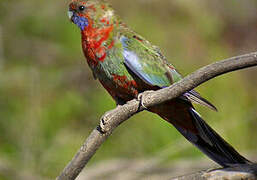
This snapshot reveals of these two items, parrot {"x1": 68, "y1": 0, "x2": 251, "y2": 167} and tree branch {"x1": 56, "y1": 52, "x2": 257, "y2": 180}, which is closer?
tree branch {"x1": 56, "y1": 52, "x2": 257, "y2": 180}

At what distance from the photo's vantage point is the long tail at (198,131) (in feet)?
15.9

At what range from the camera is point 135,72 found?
4.98 metres

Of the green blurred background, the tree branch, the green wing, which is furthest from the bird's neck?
the green blurred background

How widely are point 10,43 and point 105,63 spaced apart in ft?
12.5

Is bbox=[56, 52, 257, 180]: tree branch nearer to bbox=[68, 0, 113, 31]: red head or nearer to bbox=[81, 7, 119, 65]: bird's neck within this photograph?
bbox=[81, 7, 119, 65]: bird's neck

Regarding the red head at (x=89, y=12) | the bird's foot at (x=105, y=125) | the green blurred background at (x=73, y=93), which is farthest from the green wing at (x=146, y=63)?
the green blurred background at (x=73, y=93)

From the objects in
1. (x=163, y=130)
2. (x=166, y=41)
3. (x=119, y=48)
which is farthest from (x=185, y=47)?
(x=119, y=48)

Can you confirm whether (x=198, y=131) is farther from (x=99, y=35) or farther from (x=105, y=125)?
(x=99, y=35)

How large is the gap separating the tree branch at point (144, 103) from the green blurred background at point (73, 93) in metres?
3.41

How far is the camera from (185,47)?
9133 millimetres

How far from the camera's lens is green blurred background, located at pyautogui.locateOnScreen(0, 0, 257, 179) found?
791cm

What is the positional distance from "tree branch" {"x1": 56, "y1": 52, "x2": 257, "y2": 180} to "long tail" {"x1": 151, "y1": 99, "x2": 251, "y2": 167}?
52 cm

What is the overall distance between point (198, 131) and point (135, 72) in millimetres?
810

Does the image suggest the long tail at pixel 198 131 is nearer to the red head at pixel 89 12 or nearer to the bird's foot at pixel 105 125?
the bird's foot at pixel 105 125
